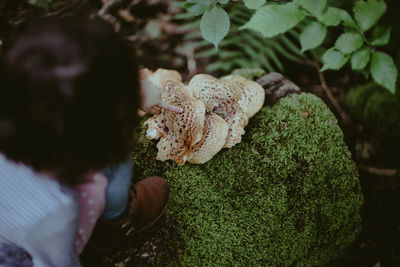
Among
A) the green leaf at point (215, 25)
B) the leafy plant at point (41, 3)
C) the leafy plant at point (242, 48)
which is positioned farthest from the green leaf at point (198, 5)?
the leafy plant at point (41, 3)

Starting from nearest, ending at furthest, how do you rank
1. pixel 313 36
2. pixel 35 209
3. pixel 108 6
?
pixel 35 209
pixel 313 36
pixel 108 6

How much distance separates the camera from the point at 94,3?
4379mm

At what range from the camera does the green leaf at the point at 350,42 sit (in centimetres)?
164

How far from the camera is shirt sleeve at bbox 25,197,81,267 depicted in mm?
1330

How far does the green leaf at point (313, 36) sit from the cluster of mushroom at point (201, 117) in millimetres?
728

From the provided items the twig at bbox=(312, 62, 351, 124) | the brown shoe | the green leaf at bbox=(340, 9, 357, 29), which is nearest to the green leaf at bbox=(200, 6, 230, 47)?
the green leaf at bbox=(340, 9, 357, 29)

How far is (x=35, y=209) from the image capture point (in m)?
1.31

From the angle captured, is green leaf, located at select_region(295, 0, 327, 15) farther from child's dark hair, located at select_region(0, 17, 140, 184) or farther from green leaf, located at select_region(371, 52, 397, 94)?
child's dark hair, located at select_region(0, 17, 140, 184)

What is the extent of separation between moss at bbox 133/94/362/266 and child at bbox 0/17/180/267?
2.73 feet

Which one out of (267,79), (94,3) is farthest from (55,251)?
(94,3)

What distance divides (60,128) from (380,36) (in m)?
1.77

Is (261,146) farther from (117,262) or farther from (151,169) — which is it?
(117,262)

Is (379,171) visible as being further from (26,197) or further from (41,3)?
(41,3)

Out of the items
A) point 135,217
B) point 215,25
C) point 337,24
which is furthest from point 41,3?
point 337,24
